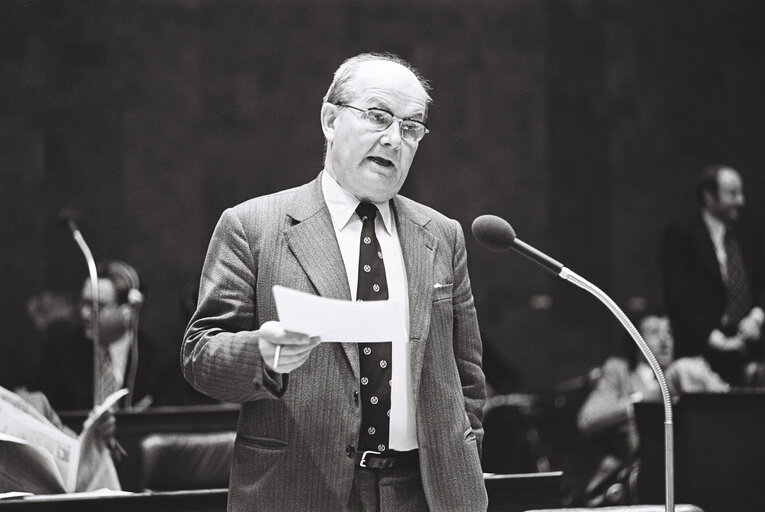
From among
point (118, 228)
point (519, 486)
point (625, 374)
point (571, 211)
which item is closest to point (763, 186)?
point (571, 211)

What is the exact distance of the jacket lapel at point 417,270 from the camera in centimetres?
215

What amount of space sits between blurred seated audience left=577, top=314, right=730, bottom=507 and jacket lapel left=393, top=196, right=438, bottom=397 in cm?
310

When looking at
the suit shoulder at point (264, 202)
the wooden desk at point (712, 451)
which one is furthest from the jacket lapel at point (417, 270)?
the wooden desk at point (712, 451)

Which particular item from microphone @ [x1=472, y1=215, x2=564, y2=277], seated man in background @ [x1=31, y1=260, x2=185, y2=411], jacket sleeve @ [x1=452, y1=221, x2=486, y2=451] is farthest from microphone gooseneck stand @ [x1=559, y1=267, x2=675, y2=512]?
seated man in background @ [x1=31, y1=260, x2=185, y2=411]

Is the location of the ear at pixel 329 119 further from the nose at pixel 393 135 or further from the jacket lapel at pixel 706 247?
the jacket lapel at pixel 706 247

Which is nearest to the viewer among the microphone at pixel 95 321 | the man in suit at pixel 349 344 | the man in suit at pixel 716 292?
the man in suit at pixel 349 344

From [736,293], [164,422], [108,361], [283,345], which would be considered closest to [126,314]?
[108,361]

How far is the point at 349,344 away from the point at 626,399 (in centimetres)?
470

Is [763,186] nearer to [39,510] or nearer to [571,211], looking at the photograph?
[571,211]

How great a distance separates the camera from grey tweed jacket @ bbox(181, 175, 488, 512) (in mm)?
2041

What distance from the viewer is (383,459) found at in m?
2.09

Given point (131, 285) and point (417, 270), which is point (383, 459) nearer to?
point (417, 270)

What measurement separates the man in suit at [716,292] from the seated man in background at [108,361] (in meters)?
2.89

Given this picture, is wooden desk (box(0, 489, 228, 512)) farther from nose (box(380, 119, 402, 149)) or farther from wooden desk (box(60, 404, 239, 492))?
wooden desk (box(60, 404, 239, 492))
